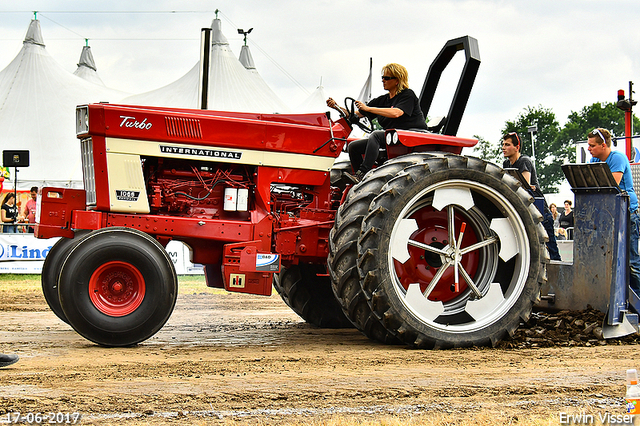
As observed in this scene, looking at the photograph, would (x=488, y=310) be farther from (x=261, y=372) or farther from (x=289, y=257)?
(x=261, y=372)

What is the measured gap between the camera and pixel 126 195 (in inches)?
207

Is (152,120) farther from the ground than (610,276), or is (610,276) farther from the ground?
(152,120)

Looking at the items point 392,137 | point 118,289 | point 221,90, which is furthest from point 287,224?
point 221,90

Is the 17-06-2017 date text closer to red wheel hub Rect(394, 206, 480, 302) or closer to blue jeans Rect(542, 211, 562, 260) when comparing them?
red wheel hub Rect(394, 206, 480, 302)

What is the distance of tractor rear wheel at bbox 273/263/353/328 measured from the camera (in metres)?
6.63

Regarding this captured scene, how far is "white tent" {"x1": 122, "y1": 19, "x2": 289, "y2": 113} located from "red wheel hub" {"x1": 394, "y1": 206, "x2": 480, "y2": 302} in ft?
50.7

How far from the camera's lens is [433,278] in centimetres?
516

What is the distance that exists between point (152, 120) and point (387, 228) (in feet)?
6.55

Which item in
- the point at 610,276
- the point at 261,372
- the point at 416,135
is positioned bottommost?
the point at 261,372

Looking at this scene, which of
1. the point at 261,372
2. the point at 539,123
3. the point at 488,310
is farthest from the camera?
the point at 539,123

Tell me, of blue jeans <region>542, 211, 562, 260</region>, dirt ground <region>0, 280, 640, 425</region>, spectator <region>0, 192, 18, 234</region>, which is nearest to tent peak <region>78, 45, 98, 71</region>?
spectator <region>0, 192, 18, 234</region>

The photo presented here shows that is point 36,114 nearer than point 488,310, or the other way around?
point 488,310

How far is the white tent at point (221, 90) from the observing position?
68.1 feet

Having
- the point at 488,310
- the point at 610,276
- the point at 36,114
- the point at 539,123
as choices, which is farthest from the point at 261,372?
the point at 539,123
